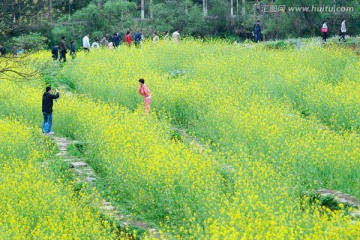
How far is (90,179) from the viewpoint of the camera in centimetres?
1474

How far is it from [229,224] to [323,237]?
173 cm

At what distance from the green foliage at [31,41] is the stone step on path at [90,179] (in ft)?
77.6

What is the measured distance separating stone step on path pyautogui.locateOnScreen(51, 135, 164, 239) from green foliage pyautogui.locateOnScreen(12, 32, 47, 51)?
23.6 metres

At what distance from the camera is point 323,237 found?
9.17 m

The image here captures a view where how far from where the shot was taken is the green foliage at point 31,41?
134 feet

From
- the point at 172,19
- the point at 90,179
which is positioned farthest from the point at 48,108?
the point at 172,19

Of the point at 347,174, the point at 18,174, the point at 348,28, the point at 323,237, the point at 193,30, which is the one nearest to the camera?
the point at 323,237

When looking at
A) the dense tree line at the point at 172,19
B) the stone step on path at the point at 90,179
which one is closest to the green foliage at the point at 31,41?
the dense tree line at the point at 172,19

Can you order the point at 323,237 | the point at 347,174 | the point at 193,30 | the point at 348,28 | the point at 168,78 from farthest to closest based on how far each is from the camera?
the point at 193,30 < the point at 348,28 < the point at 168,78 < the point at 347,174 < the point at 323,237

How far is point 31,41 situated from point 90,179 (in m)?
28.8

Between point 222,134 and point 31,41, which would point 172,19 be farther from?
point 222,134

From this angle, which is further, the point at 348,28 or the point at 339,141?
the point at 348,28

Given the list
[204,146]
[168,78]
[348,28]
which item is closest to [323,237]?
[204,146]

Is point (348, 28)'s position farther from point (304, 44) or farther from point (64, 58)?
point (64, 58)
